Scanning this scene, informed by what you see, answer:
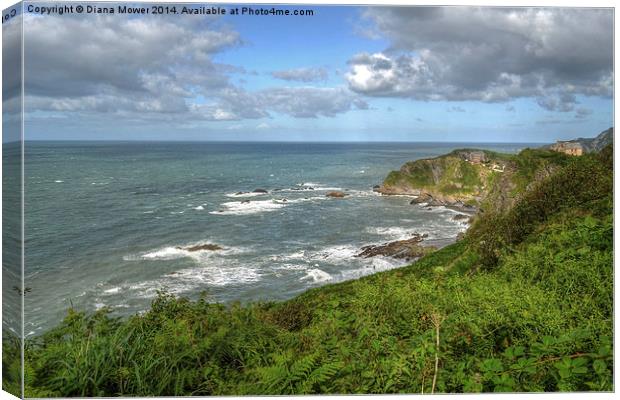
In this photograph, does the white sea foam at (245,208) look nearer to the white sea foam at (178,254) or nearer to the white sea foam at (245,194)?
the white sea foam at (245,194)

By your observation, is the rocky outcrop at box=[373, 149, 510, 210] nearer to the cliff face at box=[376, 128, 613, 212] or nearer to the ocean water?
the cliff face at box=[376, 128, 613, 212]

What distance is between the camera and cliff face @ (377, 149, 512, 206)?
6.88 metres

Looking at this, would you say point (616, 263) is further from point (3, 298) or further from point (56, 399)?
point (3, 298)

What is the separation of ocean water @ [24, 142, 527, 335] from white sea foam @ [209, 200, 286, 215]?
2 cm

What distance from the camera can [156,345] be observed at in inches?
166

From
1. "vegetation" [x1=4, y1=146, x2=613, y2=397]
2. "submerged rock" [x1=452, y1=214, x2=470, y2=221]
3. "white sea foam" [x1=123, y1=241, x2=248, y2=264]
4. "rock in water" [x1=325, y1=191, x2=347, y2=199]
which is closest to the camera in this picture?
"vegetation" [x1=4, y1=146, x2=613, y2=397]

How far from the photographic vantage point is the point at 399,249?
7301 mm

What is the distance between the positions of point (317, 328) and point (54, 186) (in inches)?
115


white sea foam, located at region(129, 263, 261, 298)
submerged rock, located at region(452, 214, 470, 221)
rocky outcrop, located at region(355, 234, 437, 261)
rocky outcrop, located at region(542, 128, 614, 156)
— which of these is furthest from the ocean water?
submerged rock, located at region(452, 214, 470, 221)

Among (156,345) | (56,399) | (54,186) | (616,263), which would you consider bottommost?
(56,399)

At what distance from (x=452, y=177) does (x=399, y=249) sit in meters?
1.29

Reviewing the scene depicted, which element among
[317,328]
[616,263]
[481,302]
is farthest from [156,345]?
[616,263]

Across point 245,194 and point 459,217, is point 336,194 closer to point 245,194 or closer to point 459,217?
point 245,194

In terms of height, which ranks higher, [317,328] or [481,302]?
[481,302]
